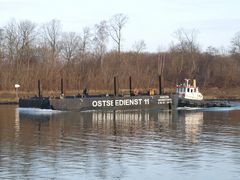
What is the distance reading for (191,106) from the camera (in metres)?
70.1

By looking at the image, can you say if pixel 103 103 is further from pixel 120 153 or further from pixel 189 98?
pixel 120 153

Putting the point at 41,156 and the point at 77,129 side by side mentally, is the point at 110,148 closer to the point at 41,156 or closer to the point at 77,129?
the point at 41,156

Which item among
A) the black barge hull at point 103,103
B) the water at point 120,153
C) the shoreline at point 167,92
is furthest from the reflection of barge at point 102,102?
the water at point 120,153

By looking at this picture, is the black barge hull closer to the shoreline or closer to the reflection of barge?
the reflection of barge

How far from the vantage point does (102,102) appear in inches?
2517

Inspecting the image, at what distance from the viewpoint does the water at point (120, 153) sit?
20062 mm

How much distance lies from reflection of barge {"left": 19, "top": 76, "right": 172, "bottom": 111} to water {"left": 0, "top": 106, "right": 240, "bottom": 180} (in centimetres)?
2390

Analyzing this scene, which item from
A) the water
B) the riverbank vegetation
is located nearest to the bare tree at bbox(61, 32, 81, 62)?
the riverbank vegetation

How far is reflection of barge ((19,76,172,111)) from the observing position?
63.0 metres

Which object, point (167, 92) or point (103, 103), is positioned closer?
point (103, 103)

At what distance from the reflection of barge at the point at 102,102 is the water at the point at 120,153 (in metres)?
23.9

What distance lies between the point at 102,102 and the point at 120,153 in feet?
127

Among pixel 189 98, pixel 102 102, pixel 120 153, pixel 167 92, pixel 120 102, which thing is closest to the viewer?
pixel 120 153

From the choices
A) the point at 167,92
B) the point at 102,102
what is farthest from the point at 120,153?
the point at 167,92
